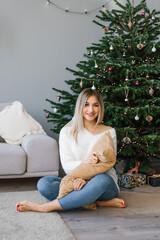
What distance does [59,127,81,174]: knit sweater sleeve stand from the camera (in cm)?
202

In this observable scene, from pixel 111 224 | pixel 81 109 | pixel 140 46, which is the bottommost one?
pixel 111 224

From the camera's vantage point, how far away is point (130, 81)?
2.63 m

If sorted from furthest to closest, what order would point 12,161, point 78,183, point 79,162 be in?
1. point 12,161
2. point 79,162
3. point 78,183

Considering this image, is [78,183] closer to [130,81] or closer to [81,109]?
[81,109]

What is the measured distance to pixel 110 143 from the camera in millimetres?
1954

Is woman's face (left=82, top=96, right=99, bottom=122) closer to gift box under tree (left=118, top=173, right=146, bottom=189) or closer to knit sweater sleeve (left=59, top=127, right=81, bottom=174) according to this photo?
knit sweater sleeve (left=59, top=127, right=81, bottom=174)

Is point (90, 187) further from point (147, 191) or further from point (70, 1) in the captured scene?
point (70, 1)

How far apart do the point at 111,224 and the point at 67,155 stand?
57cm

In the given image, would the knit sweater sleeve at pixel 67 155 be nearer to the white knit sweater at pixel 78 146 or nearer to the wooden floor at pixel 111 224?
the white knit sweater at pixel 78 146

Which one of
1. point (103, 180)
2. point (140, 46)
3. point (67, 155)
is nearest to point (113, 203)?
point (103, 180)

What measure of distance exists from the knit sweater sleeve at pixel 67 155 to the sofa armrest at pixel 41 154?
0.51 m

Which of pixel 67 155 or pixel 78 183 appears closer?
pixel 78 183

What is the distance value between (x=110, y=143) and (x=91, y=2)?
9.20 feet

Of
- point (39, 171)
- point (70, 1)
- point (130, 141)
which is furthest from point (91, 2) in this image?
point (39, 171)
